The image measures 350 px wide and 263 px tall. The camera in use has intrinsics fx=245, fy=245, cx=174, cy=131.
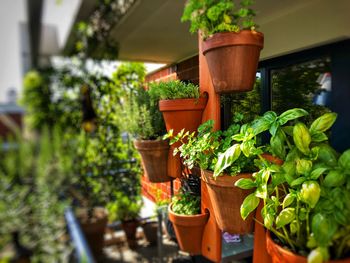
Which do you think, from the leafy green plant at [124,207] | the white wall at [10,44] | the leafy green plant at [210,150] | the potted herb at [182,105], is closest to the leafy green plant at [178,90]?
the potted herb at [182,105]

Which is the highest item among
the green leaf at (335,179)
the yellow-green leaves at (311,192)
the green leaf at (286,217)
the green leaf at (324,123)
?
the green leaf at (324,123)

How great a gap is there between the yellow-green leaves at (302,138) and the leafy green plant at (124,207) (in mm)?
996

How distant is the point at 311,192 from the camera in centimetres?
41

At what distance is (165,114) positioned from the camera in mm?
764

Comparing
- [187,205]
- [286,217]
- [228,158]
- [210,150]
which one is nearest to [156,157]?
[187,205]

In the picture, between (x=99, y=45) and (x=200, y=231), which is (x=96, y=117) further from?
(x=200, y=231)

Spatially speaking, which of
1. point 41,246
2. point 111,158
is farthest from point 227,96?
point 41,246

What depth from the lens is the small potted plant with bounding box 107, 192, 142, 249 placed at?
1240 millimetres

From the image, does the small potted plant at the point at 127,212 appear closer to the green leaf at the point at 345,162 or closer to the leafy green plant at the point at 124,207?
the leafy green plant at the point at 124,207

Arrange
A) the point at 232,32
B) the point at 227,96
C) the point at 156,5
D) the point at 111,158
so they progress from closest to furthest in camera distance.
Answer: the point at 232,32, the point at 227,96, the point at 156,5, the point at 111,158

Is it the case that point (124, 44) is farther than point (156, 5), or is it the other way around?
point (124, 44)

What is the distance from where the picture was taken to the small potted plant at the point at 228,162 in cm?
52

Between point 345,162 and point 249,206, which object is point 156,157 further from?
point 345,162

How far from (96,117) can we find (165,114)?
56 cm
